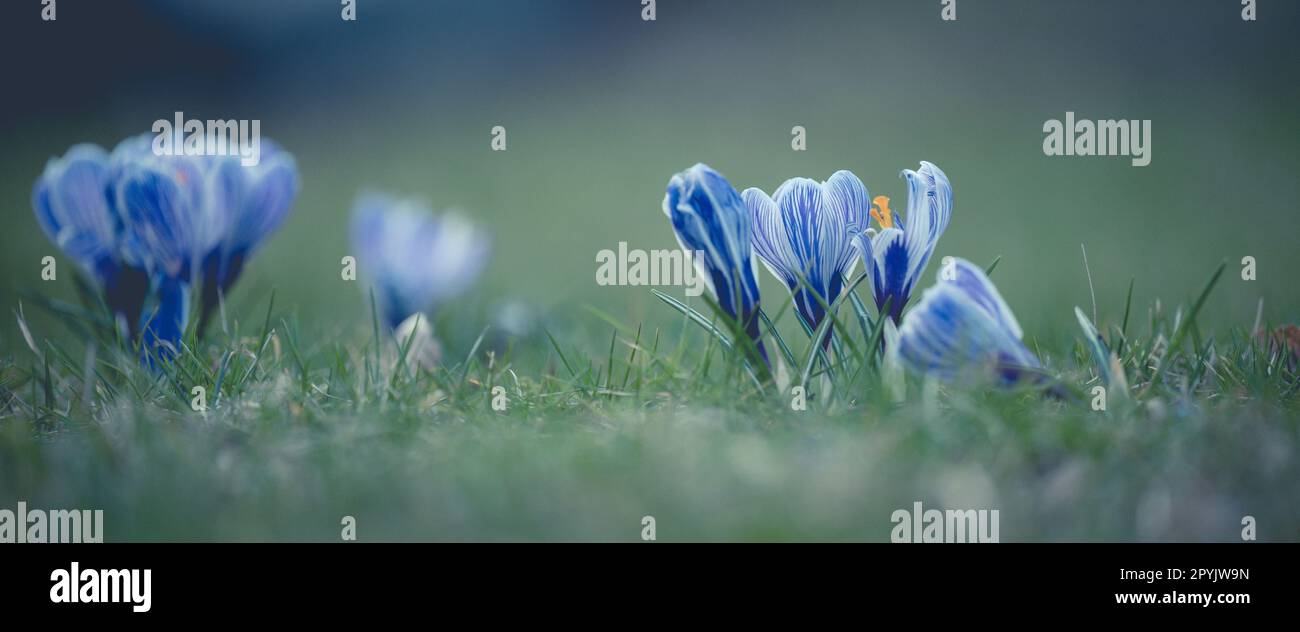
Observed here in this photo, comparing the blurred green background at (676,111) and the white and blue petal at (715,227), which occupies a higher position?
the blurred green background at (676,111)

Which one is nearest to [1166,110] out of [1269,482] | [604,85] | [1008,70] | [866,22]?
[1008,70]

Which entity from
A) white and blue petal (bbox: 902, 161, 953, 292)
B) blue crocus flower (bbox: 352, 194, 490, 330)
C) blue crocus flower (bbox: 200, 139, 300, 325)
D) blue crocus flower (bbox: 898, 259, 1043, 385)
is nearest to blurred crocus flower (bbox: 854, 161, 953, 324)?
white and blue petal (bbox: 902, 161, 953, 292)

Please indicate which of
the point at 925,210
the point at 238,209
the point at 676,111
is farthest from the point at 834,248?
the point at 676,111

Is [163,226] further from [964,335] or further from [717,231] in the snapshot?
[964,335]

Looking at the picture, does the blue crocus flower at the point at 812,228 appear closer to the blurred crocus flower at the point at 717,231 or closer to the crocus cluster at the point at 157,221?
the blurred crocus flower at the point at 717,231

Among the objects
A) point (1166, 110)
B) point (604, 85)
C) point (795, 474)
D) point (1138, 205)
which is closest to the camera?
point (795, 474)

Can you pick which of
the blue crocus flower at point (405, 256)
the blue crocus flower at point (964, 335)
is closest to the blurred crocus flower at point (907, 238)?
the blue crocus flower at point (964, 335)

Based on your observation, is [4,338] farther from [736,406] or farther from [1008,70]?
[1008,70]
